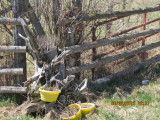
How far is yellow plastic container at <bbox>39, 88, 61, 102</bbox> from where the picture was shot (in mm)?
4102

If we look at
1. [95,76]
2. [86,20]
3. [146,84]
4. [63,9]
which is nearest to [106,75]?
[95,76]

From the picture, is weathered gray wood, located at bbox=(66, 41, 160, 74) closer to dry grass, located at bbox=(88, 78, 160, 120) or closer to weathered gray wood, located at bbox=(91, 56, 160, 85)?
weathered gray wood, located at bbox=(91, 56, 160, 85)

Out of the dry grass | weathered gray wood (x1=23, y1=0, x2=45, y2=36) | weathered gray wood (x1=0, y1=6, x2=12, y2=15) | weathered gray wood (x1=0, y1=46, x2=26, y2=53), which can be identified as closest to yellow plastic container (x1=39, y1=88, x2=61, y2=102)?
the dry grass

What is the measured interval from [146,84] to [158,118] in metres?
1.62

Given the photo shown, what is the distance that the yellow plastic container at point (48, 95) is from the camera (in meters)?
4.10

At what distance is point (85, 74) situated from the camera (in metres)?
5.87

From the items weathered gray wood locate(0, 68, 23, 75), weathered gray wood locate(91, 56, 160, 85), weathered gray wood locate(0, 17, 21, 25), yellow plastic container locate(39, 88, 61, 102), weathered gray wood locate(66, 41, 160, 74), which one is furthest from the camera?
weathered gray wood locate(91, 56, 160, 85)

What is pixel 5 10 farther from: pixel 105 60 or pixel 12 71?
pixel 105 60

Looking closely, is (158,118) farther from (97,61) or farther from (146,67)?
(146,67)

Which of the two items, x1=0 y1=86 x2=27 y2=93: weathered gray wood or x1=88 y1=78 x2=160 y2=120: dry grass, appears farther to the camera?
x1=0 y1=86 x2=27 y2=93: weathered gray wood

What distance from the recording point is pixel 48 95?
162 inches

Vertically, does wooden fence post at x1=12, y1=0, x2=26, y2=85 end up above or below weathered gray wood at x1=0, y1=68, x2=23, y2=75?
above

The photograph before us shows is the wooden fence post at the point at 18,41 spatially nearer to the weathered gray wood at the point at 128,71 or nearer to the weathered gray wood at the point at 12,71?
the weathered gray wood at the point at 12,71

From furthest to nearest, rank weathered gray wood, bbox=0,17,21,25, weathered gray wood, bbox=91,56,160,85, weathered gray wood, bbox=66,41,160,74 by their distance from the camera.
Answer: weathered gray wood, bbox=91,56,160,85 → weathered gray wood, bbox=66,41,160,74 → weathered gray wood, bbox=0,17,21,25
